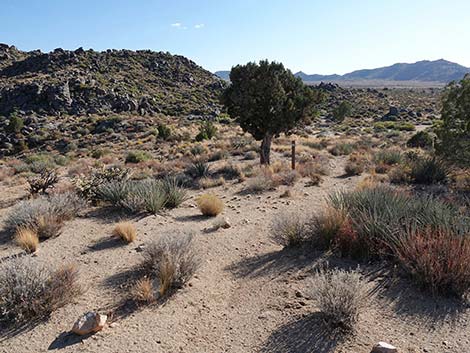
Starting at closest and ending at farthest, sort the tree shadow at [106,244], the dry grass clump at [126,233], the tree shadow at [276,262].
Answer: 1. the tree shadow at [276,262]
2. the tree shadow at [106,244]
3. the dry grass clump at [126,233]

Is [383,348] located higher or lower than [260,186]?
higher

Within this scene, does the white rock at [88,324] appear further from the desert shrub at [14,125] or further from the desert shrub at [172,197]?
the desert shrub at [14,125]

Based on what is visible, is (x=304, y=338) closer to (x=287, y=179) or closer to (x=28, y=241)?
(x=28, y=241)

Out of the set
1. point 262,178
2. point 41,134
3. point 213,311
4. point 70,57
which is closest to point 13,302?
point 213,311

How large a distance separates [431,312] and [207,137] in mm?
29243

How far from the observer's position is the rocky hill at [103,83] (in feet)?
166

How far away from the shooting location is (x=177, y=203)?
1029 centimetres

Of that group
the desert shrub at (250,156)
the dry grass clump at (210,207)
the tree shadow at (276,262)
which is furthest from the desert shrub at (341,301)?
the desert shrub at (250,156)

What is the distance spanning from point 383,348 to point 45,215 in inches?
286

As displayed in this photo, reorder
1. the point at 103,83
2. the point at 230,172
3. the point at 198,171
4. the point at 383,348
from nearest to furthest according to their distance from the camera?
the point at 383,348
the point at 198,171
the point at 230,172
the point at 103,83

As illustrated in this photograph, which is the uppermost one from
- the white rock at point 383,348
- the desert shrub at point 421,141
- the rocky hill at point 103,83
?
the rocky hill at point 103,83

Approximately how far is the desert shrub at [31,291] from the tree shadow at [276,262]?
2.56 m

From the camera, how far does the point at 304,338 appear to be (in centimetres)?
411

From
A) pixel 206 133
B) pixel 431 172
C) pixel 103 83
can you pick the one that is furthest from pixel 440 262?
pixel 103 83
